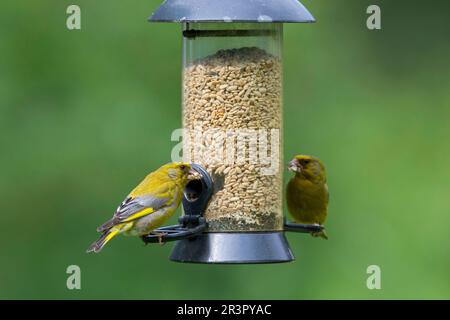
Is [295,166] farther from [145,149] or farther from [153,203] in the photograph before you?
[145,149]

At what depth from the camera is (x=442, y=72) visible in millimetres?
16984

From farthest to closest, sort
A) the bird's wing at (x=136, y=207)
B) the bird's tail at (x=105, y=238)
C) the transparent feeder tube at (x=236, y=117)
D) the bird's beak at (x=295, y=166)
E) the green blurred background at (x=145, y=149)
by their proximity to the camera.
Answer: the green blurred background at (x=145, y=149)
the bird's beak at (x=295, y=166)
the transparent feeder tube at (x=236, y=117)
the bird's wing at (x=136, y=207)
the bird's tail at (x=105, y=238)

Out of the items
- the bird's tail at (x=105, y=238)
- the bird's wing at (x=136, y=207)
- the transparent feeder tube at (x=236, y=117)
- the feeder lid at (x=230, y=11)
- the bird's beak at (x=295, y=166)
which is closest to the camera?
the feeder lid at (x=230, y=11)

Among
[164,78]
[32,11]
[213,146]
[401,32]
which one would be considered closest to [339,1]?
[401,32]

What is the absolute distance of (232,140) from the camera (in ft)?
34.5

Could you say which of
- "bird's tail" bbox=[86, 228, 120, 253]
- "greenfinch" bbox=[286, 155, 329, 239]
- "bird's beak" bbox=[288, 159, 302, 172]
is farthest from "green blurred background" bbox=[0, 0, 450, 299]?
"bird's tail" bbox=[86, 228, 120, 253]

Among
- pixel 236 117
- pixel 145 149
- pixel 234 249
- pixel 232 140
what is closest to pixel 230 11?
pixel 236 117

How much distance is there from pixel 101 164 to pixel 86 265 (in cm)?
100

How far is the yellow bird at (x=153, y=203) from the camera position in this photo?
1043 cm

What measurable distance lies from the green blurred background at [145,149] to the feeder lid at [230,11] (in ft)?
15.3

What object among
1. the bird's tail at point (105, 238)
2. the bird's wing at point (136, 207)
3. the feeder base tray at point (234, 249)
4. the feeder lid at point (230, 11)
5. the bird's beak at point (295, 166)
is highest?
the feeder lid at point (230, 11)

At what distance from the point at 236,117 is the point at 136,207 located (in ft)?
2.90

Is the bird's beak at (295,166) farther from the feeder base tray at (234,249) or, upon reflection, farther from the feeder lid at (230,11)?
the feeder lid at (230,11)

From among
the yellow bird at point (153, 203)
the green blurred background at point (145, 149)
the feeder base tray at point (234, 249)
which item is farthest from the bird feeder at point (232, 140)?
the green blurred background at point (145, 149)
